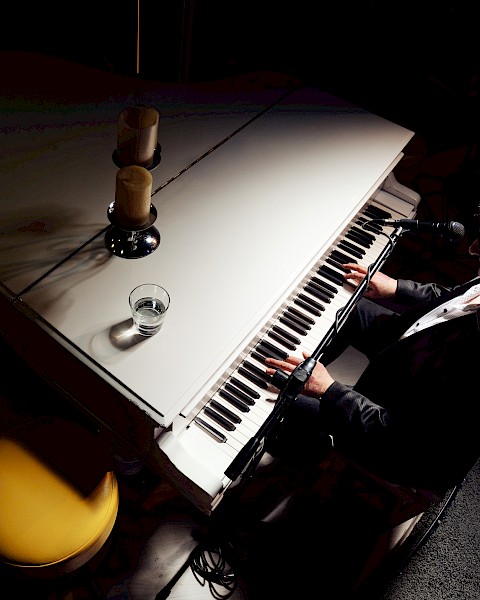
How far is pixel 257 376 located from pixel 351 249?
991 millimetres

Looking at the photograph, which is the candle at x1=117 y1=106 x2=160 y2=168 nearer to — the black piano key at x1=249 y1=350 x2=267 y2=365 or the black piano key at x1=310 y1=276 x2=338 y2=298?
the black piano key at x1=249 y1=350 x2=267 y2=365

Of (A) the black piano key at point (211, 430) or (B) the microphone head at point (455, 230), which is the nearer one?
(A) the black piano key at point (211, 430)

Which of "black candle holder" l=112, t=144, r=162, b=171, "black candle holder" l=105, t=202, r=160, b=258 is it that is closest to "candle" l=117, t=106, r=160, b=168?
"black candle holder" l=112, t=144, r=162, b=171

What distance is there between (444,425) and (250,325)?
0.89 metres

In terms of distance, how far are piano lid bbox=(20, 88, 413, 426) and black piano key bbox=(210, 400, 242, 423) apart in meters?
0.23

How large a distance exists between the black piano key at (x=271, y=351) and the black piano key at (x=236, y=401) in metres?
0.25

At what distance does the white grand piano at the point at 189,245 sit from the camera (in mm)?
2016

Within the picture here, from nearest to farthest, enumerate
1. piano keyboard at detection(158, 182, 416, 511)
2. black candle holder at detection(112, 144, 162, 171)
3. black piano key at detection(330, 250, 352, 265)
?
black candle holder at detection(112, 144, 162, 171) → piano keyboard at detection(158, 182, 416, 511) → black piano key at detection(330, 250, 352, 265)

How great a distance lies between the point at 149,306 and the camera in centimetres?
205

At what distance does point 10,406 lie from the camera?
10.5ft

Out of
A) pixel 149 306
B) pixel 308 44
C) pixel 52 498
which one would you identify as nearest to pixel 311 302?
pixel 149 306

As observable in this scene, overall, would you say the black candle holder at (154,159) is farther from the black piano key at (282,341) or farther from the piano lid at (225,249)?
the black piano key at (282,341)

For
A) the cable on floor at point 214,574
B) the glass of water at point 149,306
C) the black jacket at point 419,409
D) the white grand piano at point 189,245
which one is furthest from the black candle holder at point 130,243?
the cable on floor at point 214,574

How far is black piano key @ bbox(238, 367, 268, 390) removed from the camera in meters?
2.36
